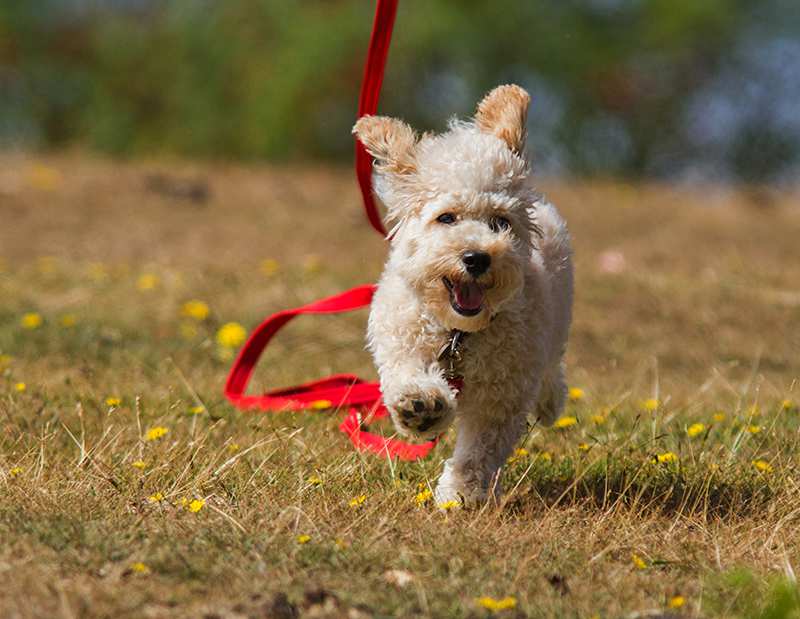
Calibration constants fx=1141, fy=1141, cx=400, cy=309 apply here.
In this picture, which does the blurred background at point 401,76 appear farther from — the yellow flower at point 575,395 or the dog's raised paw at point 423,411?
the dog's raised paw at point 423,411

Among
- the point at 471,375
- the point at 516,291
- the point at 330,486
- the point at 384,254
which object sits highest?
the point at 516,291

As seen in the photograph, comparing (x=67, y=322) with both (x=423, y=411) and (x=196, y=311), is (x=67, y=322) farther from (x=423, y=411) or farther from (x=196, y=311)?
(x=423, y=411)

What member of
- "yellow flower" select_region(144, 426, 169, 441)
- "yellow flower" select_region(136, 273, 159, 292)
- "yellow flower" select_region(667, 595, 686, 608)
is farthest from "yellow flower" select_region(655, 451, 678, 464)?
"yellow flower" select_region(136, 273, 159, 292)

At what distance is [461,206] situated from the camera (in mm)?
4066

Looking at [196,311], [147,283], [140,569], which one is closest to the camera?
[140,569]

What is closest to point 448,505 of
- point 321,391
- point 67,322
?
point 321,391

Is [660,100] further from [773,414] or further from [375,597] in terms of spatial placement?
[375,597]

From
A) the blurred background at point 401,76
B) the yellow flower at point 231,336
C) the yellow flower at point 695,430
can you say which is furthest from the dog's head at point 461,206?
the blurred background at point 401,76

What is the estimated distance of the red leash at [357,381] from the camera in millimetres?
4723

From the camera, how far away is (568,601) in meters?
3.08

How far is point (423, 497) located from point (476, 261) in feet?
2.76

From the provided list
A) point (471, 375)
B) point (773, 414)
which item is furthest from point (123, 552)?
point (773, 414)

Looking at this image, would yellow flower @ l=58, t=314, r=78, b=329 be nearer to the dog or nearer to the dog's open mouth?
the dog

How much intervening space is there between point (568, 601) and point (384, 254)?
7.96 meters
